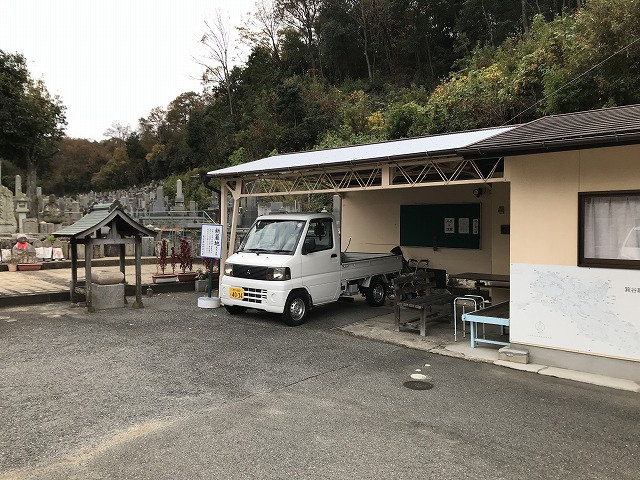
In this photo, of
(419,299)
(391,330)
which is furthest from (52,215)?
(419,299)

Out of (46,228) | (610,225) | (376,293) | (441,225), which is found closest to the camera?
(610,225)

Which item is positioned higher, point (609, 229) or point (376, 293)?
point (609, 229)

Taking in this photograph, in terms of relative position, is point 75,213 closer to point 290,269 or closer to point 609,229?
point 290,269

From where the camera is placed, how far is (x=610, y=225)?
5.64 meters

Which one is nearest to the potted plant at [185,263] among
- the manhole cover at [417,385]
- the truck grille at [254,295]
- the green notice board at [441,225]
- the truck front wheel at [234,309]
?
the truck front wheel at [234,309]

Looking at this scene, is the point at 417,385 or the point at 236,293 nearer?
the point at 417,385

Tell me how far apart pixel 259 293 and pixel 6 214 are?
18489mm

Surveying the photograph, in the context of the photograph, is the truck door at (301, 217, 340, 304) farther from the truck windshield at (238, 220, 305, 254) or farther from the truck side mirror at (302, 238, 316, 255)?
the truck windshield at (238, 220, 305, 254)

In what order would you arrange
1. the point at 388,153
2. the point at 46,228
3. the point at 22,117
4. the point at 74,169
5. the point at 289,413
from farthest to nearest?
the point at 74,169
the point at 22,117
the point at 46,228
the point at 388,153
the point at 289,413

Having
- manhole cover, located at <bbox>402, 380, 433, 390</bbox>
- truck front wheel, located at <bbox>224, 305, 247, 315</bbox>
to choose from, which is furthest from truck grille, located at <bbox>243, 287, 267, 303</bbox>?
manhole cover, located at <bbox>402, 380, 433, 390</bbox>

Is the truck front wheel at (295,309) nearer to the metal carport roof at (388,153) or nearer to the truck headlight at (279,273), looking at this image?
the truck headlight at (279,273)

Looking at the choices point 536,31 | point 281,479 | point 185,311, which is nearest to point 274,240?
point 185,311

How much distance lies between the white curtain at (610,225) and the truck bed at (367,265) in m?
4.77

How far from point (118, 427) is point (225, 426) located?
3.21ft
